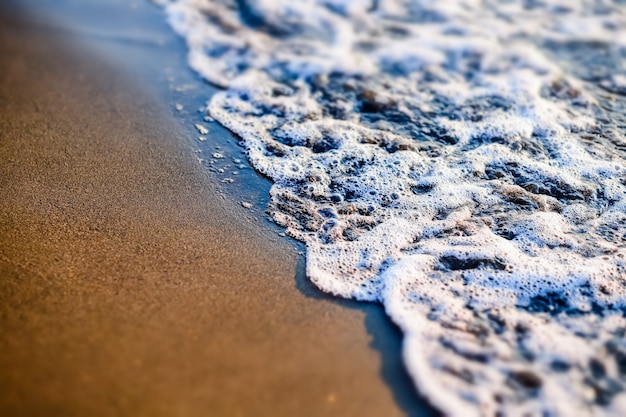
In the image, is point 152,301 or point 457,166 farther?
point 457,166

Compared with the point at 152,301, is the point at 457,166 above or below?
above

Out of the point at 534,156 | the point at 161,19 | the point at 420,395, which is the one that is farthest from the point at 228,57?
the point at 420,395

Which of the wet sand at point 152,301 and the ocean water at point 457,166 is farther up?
the ocean water at point 457,166

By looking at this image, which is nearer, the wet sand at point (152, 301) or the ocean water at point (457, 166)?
the wet sand at point (152, 301)

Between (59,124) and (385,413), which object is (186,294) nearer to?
(385,413)
